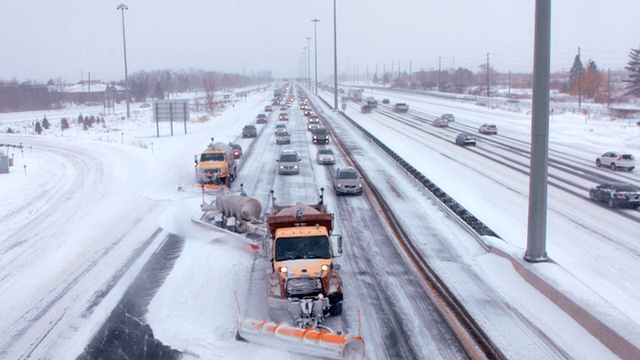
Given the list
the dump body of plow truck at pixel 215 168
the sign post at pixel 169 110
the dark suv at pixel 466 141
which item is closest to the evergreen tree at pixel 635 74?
the dark suv at pixel 466 141

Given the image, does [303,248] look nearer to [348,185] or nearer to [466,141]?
[348,185]

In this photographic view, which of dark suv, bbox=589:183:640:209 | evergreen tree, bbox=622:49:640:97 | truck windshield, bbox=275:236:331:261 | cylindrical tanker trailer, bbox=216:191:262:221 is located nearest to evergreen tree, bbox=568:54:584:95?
evergreen tree, bbox=622:49:640:97

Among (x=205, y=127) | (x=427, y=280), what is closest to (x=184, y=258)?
(x=427, y=280)

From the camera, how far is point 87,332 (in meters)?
14.4

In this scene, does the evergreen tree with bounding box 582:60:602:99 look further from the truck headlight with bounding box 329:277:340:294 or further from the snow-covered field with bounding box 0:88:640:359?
the truck headlight with bounding box 329:277:340:294

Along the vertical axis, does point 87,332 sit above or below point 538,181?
below

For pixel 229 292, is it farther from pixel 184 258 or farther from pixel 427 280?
pixel 427 280

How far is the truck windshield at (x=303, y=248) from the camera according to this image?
1499 centimetres

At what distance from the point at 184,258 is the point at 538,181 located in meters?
11.6

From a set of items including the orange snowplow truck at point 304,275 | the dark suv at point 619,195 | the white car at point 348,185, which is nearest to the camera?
the orange snowplow truck at point 304,275

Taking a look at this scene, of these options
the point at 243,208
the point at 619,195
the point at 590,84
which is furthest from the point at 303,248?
the point at 590,84

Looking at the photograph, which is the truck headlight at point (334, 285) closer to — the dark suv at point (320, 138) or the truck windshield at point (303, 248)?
the truck windshield at point (303, 248)

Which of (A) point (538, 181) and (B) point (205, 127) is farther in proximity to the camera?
(B) point (205, 127)

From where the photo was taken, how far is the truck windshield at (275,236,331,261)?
15.0 meters
